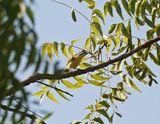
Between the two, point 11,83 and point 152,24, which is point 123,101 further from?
point 11,83

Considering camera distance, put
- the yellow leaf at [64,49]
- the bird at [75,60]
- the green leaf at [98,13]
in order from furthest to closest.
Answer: the green leaf at [98,13]
the yellow leaf at [64,49]
the bird at [75,60]

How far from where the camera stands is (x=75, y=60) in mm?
2277

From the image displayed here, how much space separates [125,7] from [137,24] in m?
0.10

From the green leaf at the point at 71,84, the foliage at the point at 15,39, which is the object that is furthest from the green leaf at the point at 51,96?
the foliage at the point at 15,39

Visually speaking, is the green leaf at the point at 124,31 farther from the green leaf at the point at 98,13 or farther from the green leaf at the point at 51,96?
the green leaf at the point at 51,96

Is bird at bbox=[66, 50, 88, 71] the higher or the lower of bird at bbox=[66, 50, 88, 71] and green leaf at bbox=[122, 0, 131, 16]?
the lower

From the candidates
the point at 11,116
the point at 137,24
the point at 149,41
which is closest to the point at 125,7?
the point at 137,24

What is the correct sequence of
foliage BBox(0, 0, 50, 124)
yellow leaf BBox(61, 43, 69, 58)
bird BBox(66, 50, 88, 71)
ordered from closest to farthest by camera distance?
foliage BBox(0, 0, 50, 124)
bird BBox(66, 50, 88, 71)
yellow leaf BBox(61, 43, 69, 58)

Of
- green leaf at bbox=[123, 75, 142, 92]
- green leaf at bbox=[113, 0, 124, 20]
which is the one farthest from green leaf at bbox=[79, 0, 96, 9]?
green leaf at bbox=[123, 75, 142, 92]

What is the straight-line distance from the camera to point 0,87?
117cm

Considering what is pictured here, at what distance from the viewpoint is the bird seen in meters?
2.20

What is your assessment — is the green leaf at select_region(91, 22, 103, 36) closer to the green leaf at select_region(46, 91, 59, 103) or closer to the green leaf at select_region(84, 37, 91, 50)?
the green leaf at select_region(84, 37, 91, 50)

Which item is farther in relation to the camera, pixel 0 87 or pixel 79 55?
pixel 79 55

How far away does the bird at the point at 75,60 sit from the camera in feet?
7.23
